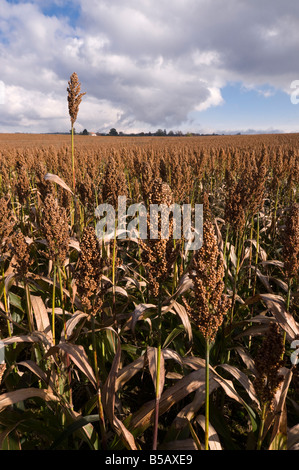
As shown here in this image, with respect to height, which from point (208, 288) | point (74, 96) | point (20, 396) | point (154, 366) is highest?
point (74, 96)

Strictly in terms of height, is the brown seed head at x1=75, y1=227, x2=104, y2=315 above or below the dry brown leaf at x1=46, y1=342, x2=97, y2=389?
above

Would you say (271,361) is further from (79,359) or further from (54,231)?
(54,231)

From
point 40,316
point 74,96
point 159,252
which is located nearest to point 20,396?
point 40,316

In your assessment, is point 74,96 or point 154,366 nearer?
point 154,366

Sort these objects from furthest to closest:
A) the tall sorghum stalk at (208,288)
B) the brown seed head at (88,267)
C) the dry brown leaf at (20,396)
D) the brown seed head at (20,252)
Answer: the brown seed head at (20,252)
the dry brown leaf at (20,396)
the brown seed head at (88,267)
the tall sorghum stalk at (208,288)

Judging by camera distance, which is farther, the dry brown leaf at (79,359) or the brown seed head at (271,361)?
the dry brown leaf at (79,359)

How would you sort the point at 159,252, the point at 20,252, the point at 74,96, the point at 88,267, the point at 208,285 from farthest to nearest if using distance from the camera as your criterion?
the point at 74,96 → the point at 20,252 → the point at 88,267 → the point at 159,252 → the point at 208,285

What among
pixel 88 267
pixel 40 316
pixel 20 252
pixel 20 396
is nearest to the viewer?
pixel 88 267

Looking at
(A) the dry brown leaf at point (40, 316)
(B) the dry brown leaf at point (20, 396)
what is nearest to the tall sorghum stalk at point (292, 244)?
(B) the dry brown leaf at point (20, 396)

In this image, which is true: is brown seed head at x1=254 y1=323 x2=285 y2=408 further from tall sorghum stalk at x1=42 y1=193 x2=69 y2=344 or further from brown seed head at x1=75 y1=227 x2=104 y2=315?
tall sorghum stalk at x1=42 y1=193 x2=69 y2=344

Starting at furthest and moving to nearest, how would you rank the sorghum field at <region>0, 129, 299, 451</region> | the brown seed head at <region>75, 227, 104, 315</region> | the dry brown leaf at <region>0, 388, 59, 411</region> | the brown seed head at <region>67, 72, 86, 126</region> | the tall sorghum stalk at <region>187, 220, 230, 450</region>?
the brown seed head at <region>67, 72, 86, 126</region> → the dry brown leaf at <region>0, 388, 59, 411</region> → the brown seed head at <region>75, 227, 104, 315</region> → the sorghum field at <region>0, 129, 299, 451</region> → the tall sorghum stalk at <region>187, 220, 230, 450</region>

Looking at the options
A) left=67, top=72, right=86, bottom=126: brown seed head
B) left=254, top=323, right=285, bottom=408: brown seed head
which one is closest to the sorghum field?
left=254, top=323, right=285, bottom=408: brown seed head

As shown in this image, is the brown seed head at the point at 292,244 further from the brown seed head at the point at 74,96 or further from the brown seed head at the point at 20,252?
the brown seed head at the point at 74,96
